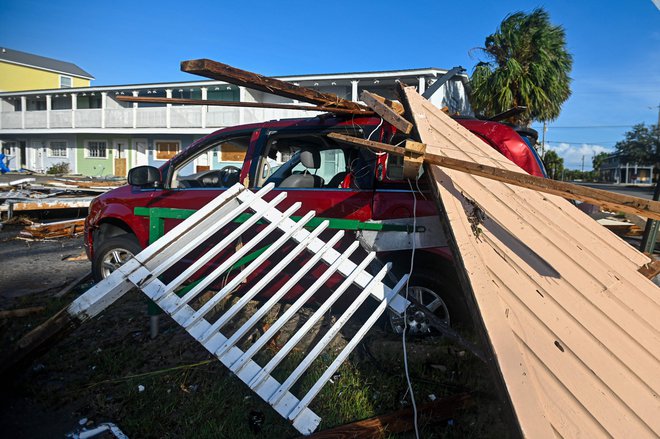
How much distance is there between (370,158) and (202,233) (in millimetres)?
1505

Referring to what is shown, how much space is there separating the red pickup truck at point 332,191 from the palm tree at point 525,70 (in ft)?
35.3

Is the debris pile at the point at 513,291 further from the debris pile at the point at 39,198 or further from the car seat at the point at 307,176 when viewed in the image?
the debris pile at the point at 39,198

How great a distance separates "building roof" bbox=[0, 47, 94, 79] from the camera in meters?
39.9

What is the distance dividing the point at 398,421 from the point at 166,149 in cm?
2665

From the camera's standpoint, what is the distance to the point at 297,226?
10.7 ft

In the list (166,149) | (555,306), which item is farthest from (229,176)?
(166,149)

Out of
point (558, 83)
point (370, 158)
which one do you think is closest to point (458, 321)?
point (370, 158)

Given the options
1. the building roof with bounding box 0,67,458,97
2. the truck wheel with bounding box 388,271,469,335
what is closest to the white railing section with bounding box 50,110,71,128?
the building roof with bounding box 0,67,458,97

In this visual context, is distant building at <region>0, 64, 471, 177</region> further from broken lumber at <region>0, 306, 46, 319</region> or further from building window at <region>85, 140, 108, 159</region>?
broken lumber at <region>0, 306, 46, 319</region>

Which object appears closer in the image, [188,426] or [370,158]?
[188,426]

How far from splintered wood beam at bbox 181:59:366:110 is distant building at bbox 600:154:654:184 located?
210ft

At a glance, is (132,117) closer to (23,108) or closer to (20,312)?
(23,108)

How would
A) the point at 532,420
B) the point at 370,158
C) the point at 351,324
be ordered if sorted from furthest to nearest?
the point at 351,324, the point at 370,158, the point at 532,420

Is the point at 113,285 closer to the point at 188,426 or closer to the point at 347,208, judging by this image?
the point at 188,426
